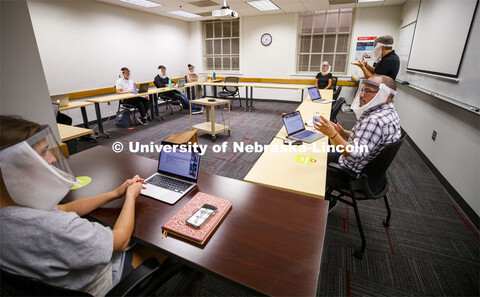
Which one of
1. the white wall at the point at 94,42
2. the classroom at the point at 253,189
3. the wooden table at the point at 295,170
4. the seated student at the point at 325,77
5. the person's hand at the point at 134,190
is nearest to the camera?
the classroom at the point at 253,189

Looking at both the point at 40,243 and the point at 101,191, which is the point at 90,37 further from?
the point at 40,243

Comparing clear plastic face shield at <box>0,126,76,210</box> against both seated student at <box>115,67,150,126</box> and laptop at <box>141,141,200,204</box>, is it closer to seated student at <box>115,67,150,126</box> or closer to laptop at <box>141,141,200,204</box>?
laptop at <box>141,141,200,204</box>

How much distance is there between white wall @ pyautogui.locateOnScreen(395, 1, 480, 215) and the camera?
2.18 m

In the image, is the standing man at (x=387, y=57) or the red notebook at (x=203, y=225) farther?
the standing man at (x=387, y=57)

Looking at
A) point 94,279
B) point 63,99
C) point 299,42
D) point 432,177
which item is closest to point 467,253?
point 432,177

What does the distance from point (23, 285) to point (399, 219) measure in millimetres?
2676

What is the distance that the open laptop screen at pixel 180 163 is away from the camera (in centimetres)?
137

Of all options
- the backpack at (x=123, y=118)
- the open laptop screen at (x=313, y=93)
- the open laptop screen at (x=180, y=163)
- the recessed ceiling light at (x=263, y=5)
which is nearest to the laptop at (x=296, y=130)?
the open laptop screen at (x=180, y=163)

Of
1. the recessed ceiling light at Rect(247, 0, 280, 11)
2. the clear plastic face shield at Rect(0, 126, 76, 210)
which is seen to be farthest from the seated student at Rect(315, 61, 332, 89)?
the clear plastic face shield at Rect(0, 126, 76, 210)

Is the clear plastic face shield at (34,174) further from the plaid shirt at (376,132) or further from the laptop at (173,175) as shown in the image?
the plaid shirt at (376,132)

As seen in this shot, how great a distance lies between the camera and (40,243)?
0.70 metres

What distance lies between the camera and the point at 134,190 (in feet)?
4.00

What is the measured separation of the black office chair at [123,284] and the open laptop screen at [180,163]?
52 centimetres

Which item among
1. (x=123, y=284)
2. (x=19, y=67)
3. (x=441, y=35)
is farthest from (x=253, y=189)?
(x=441, y=35)
